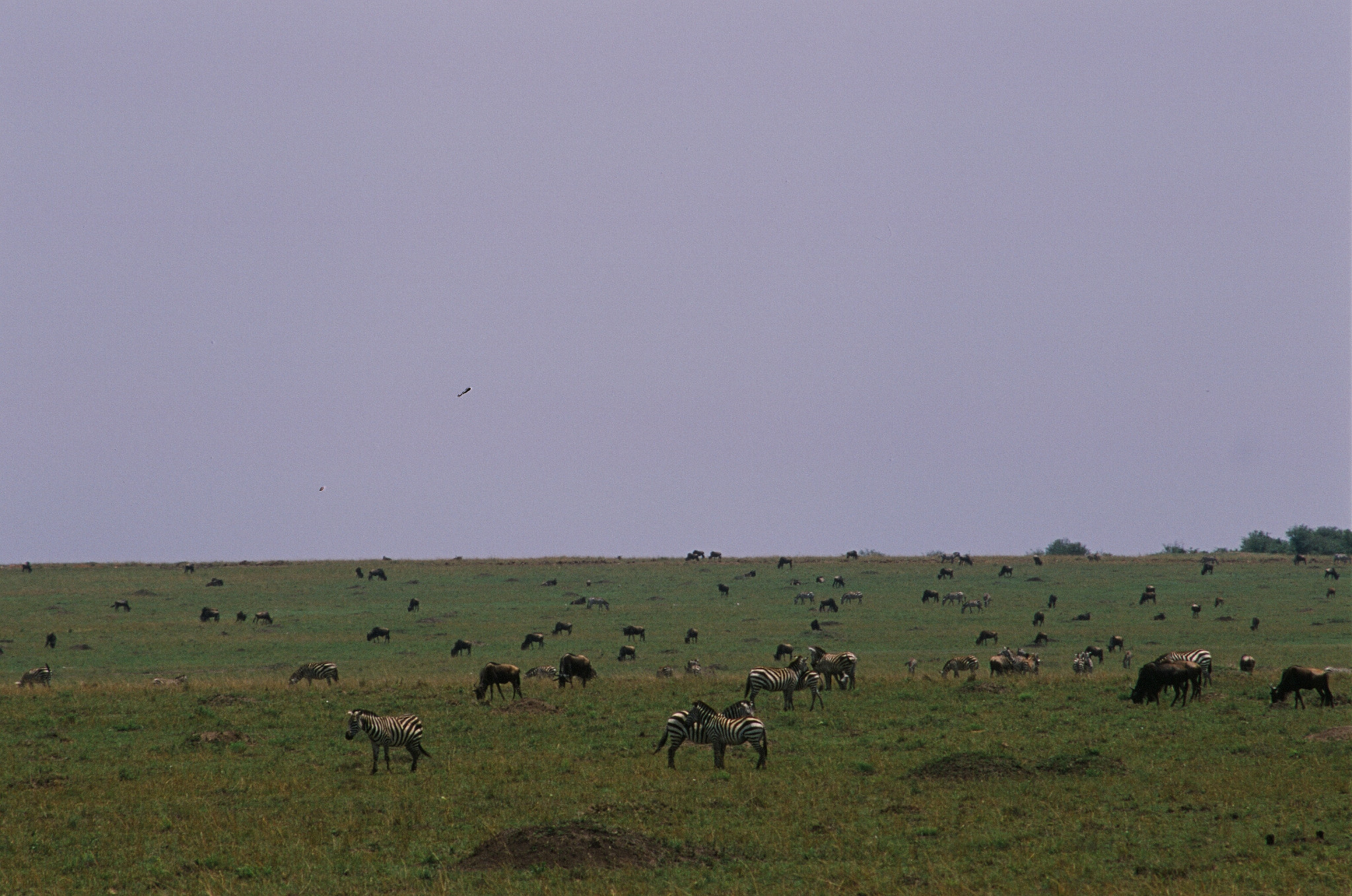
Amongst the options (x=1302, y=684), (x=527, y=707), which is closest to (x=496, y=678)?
(x=527, y=707)

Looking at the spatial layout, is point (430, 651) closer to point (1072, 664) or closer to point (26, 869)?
point (1072, 664)

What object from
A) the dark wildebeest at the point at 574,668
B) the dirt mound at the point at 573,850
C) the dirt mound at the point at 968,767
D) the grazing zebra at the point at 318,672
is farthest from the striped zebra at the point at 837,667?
the dirt mound at the point at 573,850

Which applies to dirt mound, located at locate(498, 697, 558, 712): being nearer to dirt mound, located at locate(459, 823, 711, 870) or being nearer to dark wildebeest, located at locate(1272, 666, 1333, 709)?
dirt mound, located at locate(459, 823, 711, 870)

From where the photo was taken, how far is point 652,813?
1931 centimetres

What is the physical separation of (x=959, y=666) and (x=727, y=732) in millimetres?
20832

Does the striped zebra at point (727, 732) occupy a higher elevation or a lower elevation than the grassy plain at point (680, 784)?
higher

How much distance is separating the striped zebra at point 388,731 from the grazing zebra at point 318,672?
17.8 metres

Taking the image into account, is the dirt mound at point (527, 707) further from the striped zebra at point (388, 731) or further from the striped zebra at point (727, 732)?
the striped zebra at point (727, 732)

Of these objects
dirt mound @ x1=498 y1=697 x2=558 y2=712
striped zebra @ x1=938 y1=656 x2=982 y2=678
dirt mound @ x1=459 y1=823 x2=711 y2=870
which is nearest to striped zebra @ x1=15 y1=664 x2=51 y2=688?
dirt mound @ x1=498 y1=697 x2=558 y2=712

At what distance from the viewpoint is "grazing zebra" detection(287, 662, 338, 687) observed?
137 feet

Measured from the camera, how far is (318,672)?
138ft

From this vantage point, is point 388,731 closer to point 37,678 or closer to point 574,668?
point 574,668

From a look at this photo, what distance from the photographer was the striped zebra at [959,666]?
4128 cm

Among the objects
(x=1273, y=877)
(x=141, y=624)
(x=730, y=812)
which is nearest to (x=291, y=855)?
(x=730, y=812)
